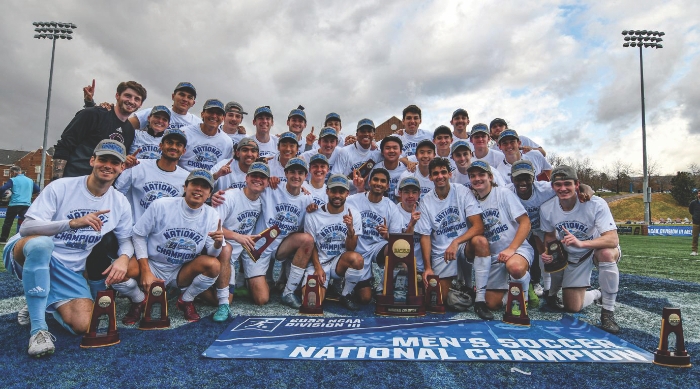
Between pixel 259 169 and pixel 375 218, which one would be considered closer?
pixel 259 169

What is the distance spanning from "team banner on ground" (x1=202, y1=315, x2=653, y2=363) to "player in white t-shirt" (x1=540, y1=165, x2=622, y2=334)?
2.20 feet

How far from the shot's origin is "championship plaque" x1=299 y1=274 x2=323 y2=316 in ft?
14.0

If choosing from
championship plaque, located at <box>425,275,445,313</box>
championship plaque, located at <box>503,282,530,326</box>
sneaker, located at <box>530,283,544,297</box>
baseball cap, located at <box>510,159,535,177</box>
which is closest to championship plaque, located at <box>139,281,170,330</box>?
championship plaque, located at <box>425,275,445,313</box>

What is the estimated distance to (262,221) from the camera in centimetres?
512

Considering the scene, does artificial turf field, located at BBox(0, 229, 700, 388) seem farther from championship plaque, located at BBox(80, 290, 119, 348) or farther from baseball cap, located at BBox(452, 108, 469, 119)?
baseball cap, located at BBox(452, 108, 469, 119)

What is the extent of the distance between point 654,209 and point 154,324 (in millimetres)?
63455

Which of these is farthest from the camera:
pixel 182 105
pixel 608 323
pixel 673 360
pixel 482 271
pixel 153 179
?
pixel 182 105

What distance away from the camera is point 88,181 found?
3.70 meters

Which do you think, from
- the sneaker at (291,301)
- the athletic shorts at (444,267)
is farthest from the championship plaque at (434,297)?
the sneaker at (291,301)

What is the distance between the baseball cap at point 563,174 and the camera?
4465 mm

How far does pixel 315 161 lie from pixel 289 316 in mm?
2064

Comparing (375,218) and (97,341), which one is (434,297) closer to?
(375,218)

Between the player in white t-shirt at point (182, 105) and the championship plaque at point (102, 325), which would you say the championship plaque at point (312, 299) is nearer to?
the championship plaque at point (102, 325)

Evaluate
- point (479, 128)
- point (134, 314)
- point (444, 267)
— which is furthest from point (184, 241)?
point (479, 128)
